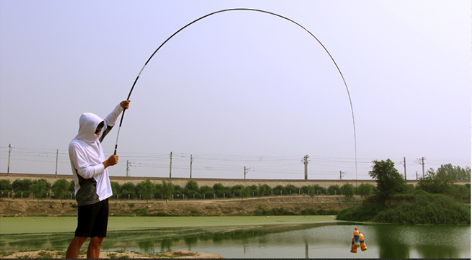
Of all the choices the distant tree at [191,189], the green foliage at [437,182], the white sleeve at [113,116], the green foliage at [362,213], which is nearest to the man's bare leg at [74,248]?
the white sleeve at [113,116]

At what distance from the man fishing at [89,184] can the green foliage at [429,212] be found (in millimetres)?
16999

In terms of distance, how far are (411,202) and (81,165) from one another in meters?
18.7

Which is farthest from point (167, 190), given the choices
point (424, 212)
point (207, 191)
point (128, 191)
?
point (424, 212)

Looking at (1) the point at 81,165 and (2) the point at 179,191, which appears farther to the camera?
(2) the point at 179,191

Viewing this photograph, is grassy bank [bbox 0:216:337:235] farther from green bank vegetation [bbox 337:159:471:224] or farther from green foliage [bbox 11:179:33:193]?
green foliage [bbox 11:179:33:193]

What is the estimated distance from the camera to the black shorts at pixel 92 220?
15.6 feet

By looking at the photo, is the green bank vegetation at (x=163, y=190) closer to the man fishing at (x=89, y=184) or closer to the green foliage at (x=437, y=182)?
the green foliage at (x=437, y=182)

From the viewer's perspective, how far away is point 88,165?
16.0 ft

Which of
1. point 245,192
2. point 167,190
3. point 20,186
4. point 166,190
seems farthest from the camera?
point 245,192

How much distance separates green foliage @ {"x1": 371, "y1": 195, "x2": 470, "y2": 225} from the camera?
17656mm

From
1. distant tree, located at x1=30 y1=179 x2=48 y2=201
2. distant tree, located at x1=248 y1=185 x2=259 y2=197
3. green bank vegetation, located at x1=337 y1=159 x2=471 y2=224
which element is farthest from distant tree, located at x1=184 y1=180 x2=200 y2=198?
green bank vegetation, located at x1=337 y1=159 x2=471 y2=224

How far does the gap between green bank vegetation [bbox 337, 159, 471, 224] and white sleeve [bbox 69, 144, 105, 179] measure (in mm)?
17264

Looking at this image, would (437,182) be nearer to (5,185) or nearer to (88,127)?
(88,127)

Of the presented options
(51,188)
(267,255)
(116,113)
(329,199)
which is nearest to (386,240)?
(267,255)
